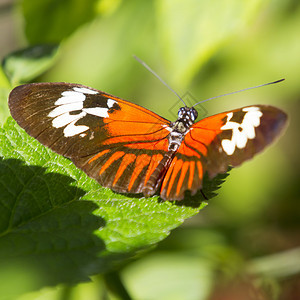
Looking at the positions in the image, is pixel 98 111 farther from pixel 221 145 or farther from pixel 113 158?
pixel 221 145

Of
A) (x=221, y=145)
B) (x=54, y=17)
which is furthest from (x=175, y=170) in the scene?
(x=54, y=17)

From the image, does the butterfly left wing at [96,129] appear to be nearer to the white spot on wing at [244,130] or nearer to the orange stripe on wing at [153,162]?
the orange stripe on wing at [153,162]

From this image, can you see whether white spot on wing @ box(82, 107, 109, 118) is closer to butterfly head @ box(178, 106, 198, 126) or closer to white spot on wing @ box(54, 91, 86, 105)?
white spot on wing @ box(54, 91, 86, 105)

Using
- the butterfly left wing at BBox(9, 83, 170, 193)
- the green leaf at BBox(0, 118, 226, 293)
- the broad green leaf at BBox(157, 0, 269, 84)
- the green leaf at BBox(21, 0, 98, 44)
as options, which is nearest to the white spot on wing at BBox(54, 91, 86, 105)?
the butterfly left wing at BBox(9, 83, 170, 193)

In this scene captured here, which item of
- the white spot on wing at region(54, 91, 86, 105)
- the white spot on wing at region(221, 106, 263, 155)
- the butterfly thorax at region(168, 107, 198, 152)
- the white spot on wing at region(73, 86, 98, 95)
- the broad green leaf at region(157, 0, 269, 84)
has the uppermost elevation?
the broad green leaf at region(157, 0, 269, 84)

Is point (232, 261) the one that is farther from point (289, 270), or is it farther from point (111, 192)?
point (111, 192)

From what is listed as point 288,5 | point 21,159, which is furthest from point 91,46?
point 21,159

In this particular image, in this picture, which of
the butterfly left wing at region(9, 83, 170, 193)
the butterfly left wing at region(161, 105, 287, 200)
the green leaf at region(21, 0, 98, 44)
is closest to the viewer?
the butterfly left wing at region(161, 105, 287, 200)

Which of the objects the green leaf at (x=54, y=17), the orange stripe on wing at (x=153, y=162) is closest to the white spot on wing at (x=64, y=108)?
the orange stripe on wing at (x=153, y=162)
